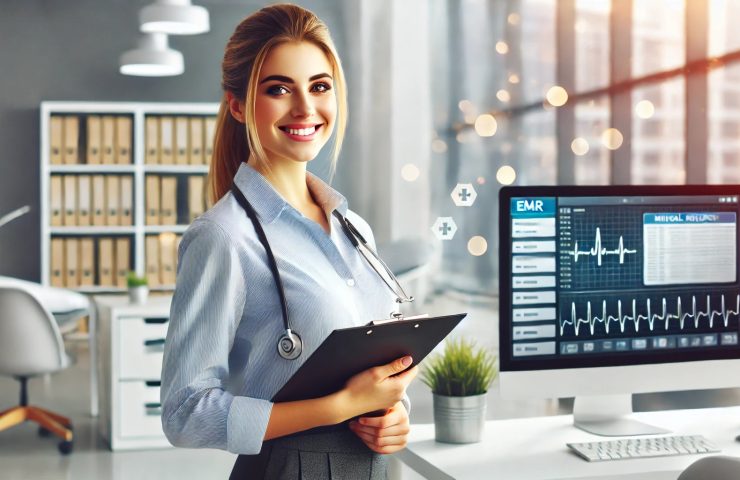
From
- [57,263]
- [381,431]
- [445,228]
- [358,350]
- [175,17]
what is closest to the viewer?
[358,350]

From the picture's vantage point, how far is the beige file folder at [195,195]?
6969 mm

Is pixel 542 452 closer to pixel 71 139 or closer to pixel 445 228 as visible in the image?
pixel 445 228

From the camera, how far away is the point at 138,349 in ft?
13.4

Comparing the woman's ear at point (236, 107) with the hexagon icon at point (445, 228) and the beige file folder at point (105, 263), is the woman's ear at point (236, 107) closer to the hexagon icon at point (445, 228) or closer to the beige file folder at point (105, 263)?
the hexagon icon at point (445, 228)

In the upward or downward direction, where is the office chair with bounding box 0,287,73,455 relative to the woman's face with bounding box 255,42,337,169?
downward

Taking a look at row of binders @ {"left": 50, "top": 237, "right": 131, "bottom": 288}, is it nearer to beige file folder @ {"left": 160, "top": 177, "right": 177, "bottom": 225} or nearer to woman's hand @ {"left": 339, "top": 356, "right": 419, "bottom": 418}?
beige file folder @ {"left": 160, "top": 177, "right": 177, "bottom": 225}

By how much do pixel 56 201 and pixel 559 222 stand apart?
579cm

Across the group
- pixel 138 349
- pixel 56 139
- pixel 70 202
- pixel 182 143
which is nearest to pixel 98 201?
pixel 70 202

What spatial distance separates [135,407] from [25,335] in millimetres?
567

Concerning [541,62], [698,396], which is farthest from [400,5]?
[698,396]

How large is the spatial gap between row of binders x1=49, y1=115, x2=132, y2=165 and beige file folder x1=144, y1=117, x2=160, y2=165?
0.41 ft

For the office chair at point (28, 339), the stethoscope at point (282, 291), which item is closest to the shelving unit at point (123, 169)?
the office chair at point (28, 339)

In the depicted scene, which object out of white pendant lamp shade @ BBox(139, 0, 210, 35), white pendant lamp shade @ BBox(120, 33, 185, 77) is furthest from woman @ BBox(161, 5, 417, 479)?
white pendant lamp shade @ BBox(120, 33, 185, 77)

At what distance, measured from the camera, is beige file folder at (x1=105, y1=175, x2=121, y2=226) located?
274 inches
